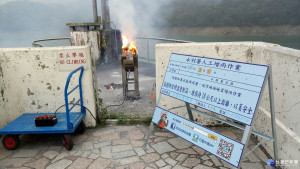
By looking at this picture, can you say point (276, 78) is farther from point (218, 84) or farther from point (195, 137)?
point (195, 137)

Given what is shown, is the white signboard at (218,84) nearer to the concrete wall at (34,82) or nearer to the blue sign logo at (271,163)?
the blue sign logo at (271,163)

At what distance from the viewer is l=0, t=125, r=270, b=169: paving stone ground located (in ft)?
12.3

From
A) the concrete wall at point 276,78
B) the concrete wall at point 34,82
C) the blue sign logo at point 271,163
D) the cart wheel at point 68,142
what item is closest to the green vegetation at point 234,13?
the concrete wall at point 276,78

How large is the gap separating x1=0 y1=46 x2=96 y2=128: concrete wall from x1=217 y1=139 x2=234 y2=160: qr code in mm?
3010

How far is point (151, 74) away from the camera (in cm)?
1070

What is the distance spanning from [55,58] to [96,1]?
1010cm

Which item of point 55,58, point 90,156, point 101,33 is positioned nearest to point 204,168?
point 90,156

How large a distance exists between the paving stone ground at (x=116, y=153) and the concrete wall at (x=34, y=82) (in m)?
0.67

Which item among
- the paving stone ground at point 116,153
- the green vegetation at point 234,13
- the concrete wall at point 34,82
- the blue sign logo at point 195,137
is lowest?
the paving stone ground at point 116,153

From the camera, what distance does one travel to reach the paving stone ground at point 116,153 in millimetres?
3760

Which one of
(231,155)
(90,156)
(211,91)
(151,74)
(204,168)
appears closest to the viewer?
(231,155)

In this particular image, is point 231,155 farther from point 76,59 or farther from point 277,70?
point 76,59

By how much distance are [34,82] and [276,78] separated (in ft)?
15.9

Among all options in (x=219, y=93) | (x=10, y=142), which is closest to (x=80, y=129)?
(x=10, y=142)
